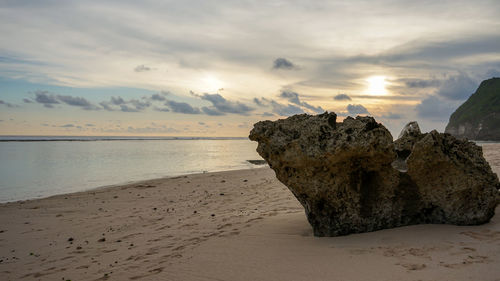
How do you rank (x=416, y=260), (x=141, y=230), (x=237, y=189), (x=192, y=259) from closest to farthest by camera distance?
(x=416, y=260) → (x=192, y=259) → (x=141, y=230) → (x=237, y=189)

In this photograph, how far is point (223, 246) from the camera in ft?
20.1

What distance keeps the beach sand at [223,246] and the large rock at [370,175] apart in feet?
1.04

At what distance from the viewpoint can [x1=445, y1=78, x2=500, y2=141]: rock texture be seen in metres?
104

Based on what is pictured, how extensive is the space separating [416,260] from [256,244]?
2654 millimetres

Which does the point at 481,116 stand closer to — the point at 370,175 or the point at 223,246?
the point at 370,175

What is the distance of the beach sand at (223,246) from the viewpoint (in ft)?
14.3

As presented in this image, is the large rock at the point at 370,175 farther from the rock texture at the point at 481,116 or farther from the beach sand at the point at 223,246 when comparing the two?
the rock texture at the point at 481,116

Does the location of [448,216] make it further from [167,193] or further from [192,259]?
[167,193]

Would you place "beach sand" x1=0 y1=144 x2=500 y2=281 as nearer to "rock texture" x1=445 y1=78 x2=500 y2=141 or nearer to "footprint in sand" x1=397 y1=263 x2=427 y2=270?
"footprint in sand" x1=397 y1=263 x2=427 y2=270

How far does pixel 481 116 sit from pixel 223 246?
131267mm

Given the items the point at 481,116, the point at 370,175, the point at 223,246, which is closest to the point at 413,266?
the point at 370,175

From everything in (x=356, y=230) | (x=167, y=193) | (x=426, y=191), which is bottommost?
(x=167, y=193)

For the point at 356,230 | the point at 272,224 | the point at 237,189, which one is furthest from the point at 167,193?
the point at 356,230

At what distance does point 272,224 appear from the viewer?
7.39 m
